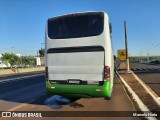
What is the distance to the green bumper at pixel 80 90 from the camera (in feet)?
34.2

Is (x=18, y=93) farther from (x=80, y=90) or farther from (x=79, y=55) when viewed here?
(x=79, y=55)

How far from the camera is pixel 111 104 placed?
1167 cm

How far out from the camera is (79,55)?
10719 mm

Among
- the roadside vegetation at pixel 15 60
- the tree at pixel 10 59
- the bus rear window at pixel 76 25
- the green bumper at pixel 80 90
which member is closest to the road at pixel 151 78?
the green bumper at pixel 80 90

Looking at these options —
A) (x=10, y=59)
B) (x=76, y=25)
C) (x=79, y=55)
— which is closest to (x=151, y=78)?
(x=76, y=25)

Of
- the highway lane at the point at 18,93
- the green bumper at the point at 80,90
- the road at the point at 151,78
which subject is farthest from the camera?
the road at the point at 151,78

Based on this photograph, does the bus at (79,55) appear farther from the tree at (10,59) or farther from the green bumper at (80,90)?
the tree at (10,59)

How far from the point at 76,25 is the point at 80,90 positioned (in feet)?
8.22

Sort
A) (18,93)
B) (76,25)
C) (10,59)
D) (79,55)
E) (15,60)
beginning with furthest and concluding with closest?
1. (15,60)
2. (10,59)
3. (18,93)
4. (76,25)
5. (79,55)

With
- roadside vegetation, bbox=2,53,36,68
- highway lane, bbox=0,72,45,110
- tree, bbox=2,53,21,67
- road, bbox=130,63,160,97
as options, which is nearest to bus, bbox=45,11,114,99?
highway lane, bbox=0,72,45,110

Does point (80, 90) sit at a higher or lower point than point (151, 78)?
higher

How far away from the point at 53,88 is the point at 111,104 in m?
2.44

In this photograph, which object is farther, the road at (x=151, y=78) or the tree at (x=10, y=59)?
the tree at (x=10, y=59)

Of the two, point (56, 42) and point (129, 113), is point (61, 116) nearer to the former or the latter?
point (129, 113)
